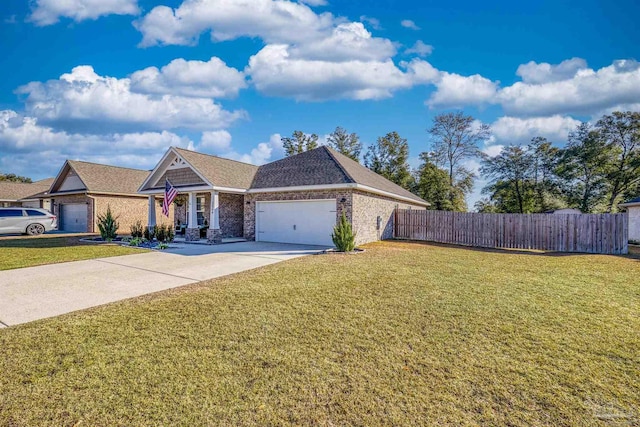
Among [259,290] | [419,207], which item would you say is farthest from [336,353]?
[419,207]

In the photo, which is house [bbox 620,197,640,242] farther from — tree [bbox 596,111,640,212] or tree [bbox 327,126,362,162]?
tree [bbox 327,126,362,162]

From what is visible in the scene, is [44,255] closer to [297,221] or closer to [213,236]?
[213,236]

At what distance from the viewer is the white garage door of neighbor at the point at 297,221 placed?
13.9 m

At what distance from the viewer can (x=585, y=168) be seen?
29.2 meters

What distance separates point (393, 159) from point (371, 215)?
2080cm

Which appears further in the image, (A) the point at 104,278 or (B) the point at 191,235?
(B) the point at 191,235

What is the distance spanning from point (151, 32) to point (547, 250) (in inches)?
787

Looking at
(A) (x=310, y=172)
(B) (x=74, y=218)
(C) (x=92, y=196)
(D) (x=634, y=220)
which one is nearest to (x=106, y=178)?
(C) (x=92, y=196)

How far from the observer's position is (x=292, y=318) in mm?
4711

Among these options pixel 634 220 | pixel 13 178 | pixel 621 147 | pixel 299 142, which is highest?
pixel 299 142

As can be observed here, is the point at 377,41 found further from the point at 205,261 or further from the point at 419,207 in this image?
the point at 419,207

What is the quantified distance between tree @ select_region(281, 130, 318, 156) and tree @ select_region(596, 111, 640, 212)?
2847cm

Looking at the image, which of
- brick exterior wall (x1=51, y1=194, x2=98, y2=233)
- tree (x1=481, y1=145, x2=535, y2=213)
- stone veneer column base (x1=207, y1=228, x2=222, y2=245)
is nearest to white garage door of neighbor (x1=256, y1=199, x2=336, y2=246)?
stone veneer column base (x1=207, y1=228, x2=222, y2=245)

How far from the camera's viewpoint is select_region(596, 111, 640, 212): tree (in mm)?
27031
